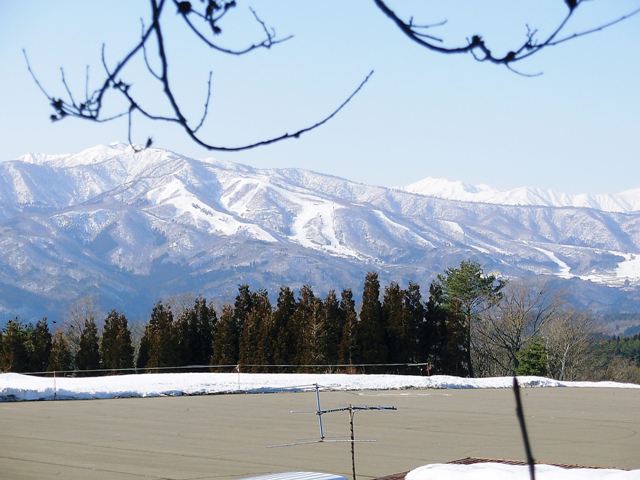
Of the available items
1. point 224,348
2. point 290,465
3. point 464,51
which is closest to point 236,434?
point 290,465

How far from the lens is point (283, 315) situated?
42000 millimetres

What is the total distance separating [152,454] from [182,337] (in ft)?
104

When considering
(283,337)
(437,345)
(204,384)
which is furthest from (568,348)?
(204,384)

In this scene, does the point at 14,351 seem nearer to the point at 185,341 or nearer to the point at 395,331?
the point at 185,341

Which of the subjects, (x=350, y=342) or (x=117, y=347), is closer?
(x=350, y=342)

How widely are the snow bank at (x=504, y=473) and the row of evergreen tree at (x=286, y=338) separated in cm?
2712

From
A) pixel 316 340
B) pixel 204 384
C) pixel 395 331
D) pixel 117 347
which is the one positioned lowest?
pixel 204 384

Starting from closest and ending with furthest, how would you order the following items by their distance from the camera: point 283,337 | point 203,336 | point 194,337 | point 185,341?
point 283,337, point 185,341, point 194,337, point 203,336

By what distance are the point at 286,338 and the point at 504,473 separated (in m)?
31.1

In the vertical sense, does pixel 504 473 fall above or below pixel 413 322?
below

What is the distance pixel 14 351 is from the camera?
1818 inches

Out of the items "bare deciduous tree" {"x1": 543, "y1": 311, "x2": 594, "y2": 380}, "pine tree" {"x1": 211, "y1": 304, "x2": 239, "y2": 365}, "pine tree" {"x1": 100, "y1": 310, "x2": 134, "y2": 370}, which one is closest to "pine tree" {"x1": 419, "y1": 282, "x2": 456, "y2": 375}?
"pine tree" {"x1": 211, "y1": 304, "x2": 239, "y2": 365}

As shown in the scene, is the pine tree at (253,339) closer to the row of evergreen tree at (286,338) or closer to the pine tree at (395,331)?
the row of evergreen tree at (286,338)

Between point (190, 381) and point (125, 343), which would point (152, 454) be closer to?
point (190, 381)
